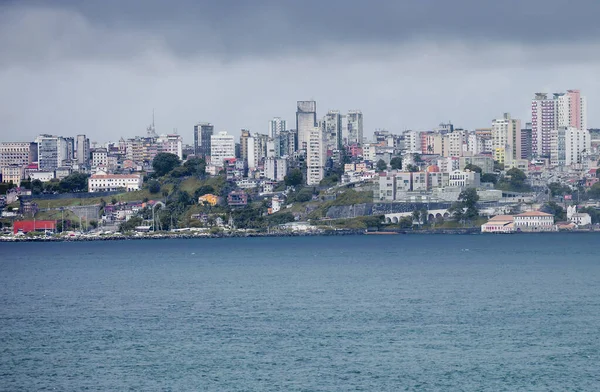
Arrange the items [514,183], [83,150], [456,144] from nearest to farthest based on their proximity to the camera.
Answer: [514,183], [456,144], [83,150]

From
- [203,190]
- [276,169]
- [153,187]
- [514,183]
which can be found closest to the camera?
[203,190]

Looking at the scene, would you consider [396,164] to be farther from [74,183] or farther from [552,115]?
[552,115]

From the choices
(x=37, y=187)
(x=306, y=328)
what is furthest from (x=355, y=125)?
(x=306, y=328)

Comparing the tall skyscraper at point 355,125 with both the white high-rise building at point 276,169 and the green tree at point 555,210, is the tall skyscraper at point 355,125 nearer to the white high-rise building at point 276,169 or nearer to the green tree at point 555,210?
the white high-rise building at point 276,169

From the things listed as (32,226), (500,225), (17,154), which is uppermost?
(17,154)

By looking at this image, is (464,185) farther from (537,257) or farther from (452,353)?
(452,353)

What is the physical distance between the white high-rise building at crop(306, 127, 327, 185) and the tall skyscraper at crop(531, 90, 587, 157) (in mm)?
50063

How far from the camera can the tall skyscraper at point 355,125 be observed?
173 m

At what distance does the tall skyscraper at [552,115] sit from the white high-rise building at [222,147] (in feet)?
151

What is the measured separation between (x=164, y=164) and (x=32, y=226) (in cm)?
2046

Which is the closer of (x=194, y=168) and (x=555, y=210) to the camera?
(x=555, y=210)

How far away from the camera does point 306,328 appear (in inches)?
1278

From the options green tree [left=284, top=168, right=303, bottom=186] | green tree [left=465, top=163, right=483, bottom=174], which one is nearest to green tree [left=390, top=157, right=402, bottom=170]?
green tree [left=465, top=163, right=483, bottom=174]

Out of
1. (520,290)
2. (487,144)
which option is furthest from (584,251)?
(487,144)
